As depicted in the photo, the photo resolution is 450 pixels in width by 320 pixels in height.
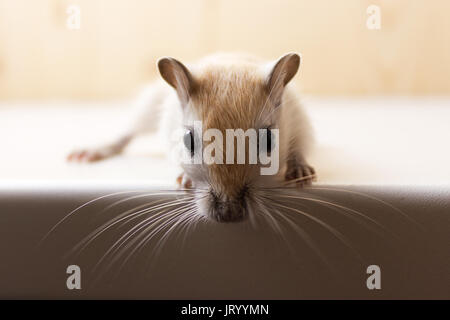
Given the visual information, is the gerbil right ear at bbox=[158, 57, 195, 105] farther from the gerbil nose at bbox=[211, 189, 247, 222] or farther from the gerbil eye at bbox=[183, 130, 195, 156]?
the gerbil nose at bbox=[211, 189, 247, 222]

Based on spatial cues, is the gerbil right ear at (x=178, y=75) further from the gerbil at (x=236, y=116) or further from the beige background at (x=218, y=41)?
the beige background at (x=218, y=41)

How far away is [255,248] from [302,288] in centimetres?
11

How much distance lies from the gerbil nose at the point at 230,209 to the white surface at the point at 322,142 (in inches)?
5.2

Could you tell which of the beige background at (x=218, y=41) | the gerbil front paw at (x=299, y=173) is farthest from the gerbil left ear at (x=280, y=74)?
the beige background at (x=218, y=41)

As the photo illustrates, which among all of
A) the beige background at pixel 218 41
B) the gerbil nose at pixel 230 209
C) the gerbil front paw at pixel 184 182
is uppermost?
the beige background at pixel 218 41

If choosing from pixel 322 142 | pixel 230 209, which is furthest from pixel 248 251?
pixel 322 142

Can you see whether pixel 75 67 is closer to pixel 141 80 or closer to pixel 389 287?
pixel 141 80

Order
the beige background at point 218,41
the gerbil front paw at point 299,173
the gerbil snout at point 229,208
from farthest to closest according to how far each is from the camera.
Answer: the beige background at point 218,41
the gerbil front paw at point 299,173
the gerbil snout at point 229,208

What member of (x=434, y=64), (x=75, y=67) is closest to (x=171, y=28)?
(x=75, y=67)

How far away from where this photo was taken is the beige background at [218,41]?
4.32 ft

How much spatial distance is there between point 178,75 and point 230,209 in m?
0.27

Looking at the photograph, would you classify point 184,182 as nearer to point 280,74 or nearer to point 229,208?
point 229,208

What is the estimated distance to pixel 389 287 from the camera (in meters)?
0.87

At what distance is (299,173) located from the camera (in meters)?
0.96
